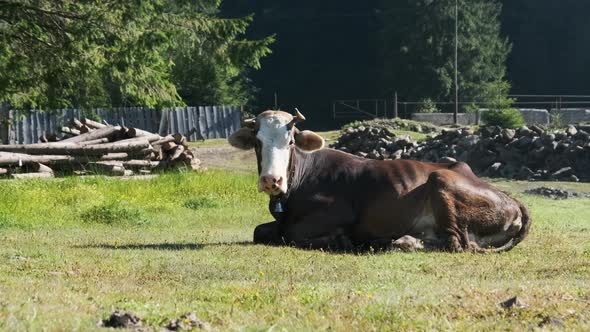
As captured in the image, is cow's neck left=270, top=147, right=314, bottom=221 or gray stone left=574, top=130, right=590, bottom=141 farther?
gray stone left=574, top=130, right=590, bottom=141

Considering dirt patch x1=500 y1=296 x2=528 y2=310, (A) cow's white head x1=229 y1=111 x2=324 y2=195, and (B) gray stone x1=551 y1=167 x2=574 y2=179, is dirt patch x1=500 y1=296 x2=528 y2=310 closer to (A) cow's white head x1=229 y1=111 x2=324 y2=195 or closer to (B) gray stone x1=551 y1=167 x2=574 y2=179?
(A) cow's white head x1=229 y1=111 x2=324 y2=195

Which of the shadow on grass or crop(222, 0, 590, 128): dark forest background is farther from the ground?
crop(222, 0, 590, 128): dark forest background

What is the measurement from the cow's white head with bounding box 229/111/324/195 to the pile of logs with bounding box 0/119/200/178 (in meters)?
13.0

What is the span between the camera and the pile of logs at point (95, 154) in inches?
1019

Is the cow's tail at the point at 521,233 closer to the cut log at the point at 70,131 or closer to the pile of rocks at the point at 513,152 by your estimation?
the pile of rocks at the point at 513,152

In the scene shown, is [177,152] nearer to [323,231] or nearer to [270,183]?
[323,231]

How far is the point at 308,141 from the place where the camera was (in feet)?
43.2

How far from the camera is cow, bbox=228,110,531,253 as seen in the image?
12.7 meters

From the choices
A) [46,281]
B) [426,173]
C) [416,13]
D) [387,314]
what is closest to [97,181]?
[426,173]

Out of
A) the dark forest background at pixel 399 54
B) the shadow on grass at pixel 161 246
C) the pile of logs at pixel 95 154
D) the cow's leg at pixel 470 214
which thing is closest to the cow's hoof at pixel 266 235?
the shadow on grass at pixel 161 246

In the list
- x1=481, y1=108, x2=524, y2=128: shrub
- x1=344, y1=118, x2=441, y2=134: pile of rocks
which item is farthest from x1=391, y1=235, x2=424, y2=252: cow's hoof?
x1=481, y1=108, x2=524, y2=128: shrub

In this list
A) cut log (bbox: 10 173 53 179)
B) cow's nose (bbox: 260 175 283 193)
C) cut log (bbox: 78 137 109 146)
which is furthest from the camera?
cut log (bbox: 78 137 109 146)

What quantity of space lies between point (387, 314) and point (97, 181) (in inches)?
648

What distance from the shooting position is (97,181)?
75.7ft
